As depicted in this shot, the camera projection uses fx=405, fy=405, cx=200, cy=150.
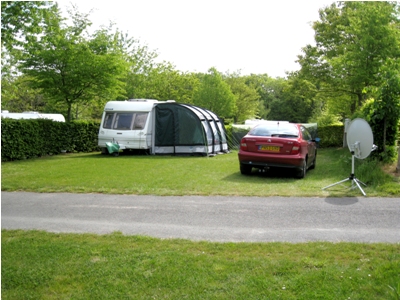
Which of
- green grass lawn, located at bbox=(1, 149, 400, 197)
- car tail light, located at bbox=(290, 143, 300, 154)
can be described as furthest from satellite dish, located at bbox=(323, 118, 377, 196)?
car tail light, located at bbox=(290, 143, 300, 154)

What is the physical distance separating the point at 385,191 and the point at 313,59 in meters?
19.9

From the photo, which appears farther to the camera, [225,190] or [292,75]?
[292,75]

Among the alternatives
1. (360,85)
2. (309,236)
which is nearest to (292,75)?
(360,85)

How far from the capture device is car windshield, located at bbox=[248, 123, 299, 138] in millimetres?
10672

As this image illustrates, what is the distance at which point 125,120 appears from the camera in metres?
18.3

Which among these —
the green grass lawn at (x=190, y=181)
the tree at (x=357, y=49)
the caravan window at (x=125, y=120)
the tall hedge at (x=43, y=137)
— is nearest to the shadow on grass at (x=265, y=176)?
the green grass lawn at (x=190, y=181)

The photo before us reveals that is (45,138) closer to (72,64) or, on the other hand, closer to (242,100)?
(72,64)

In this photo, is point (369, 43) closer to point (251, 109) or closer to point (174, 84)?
point (174, 84)

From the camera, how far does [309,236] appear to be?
5.34 meters

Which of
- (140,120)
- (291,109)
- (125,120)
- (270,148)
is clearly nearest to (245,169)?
(270,148)

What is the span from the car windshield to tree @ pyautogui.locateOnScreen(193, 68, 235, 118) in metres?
29.2

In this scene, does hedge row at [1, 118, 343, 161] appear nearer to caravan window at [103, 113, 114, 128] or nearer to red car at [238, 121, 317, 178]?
caravan window at [103, 113, 114, 128]

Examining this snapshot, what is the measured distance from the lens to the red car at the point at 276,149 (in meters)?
10.3

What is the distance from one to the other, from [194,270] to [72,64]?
52.3 feet
